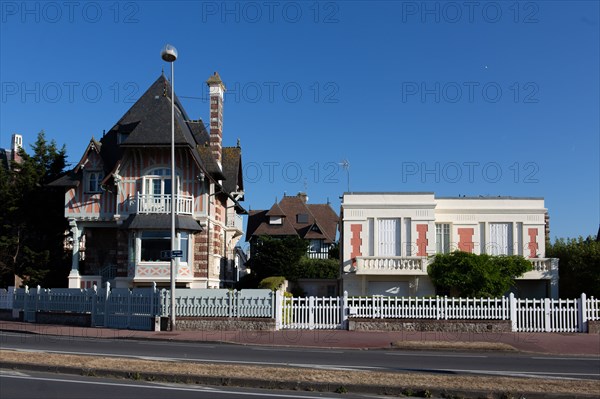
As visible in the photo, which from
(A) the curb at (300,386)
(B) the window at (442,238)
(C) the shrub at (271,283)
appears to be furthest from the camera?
(B) the window at (442,238)

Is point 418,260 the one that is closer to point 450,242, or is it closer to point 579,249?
point 450,242

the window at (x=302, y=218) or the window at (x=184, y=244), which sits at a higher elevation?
the window at (x=302, y=218)

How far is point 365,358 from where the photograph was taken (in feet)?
55.5

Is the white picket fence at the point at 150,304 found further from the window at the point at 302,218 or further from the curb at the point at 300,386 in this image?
the window at the point at 302,218

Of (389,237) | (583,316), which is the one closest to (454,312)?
(583,316)

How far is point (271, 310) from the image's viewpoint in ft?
82.9

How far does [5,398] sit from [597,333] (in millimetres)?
22011

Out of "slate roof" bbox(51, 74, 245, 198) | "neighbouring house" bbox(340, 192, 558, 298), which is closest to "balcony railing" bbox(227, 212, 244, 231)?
"slate roof" bbox(51, 74, 245, 198)

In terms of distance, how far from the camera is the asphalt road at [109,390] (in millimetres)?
10188

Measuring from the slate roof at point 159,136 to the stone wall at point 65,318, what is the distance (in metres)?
8.28

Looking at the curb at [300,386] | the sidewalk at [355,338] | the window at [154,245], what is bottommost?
the sidewalk at [355,338]

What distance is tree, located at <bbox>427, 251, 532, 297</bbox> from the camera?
3034 centimetres

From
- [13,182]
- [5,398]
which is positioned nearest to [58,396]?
[5,398]

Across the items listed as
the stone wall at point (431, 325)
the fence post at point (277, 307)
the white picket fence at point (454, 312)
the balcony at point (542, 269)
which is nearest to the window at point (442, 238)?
the balcony at point (542, 269)
